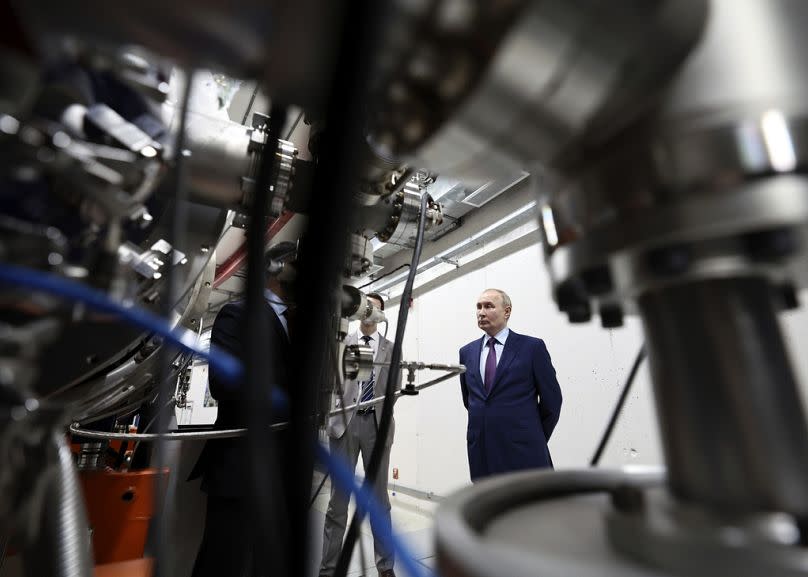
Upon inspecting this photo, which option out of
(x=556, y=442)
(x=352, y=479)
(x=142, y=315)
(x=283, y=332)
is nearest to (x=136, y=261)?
(x=142, y=315)

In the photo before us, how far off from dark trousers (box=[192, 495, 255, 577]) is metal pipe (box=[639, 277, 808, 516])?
82cm

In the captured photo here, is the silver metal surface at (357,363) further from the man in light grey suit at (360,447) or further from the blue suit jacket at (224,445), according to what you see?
the man in light grey suit at (360,447)

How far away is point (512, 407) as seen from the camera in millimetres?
1814

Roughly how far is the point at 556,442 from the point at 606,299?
238 cm

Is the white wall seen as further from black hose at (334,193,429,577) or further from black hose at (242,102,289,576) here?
black hose at (242,102,289,576)

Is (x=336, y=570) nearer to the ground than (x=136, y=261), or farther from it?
nearer to the ground

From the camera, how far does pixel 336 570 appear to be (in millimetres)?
219

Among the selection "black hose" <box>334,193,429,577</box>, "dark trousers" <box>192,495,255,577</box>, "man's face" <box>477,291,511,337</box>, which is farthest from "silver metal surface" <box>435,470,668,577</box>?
"man's face" <box>477,291,511,337</box>

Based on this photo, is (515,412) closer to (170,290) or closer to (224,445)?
(224,445)

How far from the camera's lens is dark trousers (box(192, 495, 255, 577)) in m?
Answer: 0.79

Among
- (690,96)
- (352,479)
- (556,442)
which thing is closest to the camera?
(690,96)

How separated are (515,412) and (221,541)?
129 cm

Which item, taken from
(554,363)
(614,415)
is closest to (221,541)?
(614,415)

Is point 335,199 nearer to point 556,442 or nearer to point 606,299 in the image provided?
point 606,299
